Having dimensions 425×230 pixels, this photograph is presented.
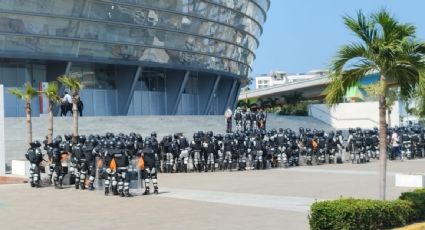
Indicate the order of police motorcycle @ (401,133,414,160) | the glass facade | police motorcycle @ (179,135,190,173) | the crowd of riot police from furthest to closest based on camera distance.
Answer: the glass facade < police motorcycle @ (401,133,414,160) < police motorcycle @ (179,135,190,173) < the crowd of riot police

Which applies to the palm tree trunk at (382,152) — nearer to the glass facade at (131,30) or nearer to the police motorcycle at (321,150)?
the police motorcycle at (321,150)

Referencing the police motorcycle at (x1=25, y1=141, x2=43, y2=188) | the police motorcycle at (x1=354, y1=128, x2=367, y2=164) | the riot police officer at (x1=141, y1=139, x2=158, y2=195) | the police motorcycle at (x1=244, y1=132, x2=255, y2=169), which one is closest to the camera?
the riot police officer at (x1=141, y1=139, x2=158, y2=195)

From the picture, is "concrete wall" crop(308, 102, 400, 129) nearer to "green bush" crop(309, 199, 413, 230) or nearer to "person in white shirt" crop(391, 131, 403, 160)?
"person in white shirt" crop(391, 131, 403, 160)

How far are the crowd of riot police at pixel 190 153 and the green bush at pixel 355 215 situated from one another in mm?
8816

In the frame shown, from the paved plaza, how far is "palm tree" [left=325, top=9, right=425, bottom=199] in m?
2.50

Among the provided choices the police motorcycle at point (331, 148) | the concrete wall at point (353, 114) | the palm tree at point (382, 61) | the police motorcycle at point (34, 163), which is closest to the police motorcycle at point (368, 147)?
the police motorcycle at point (331, 148)

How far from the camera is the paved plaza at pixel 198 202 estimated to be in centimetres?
1360

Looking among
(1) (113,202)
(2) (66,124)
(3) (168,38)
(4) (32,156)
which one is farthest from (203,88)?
(1) (113,202)

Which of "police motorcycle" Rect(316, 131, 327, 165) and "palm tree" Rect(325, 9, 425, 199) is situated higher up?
"palm tree" Rect(325, 9, 425, 199)

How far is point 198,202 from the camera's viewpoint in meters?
17.1

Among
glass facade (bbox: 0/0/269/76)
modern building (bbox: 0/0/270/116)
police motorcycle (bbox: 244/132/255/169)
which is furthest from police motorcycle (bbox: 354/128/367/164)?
glass facade (bbox: 0/0/269/76)

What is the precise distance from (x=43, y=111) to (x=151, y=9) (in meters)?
12.6

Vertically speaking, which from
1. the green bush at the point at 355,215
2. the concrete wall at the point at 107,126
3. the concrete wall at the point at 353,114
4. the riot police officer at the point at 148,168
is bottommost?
the green bush at the point at 355,215

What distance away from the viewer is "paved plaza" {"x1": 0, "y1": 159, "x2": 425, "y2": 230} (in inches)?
535
